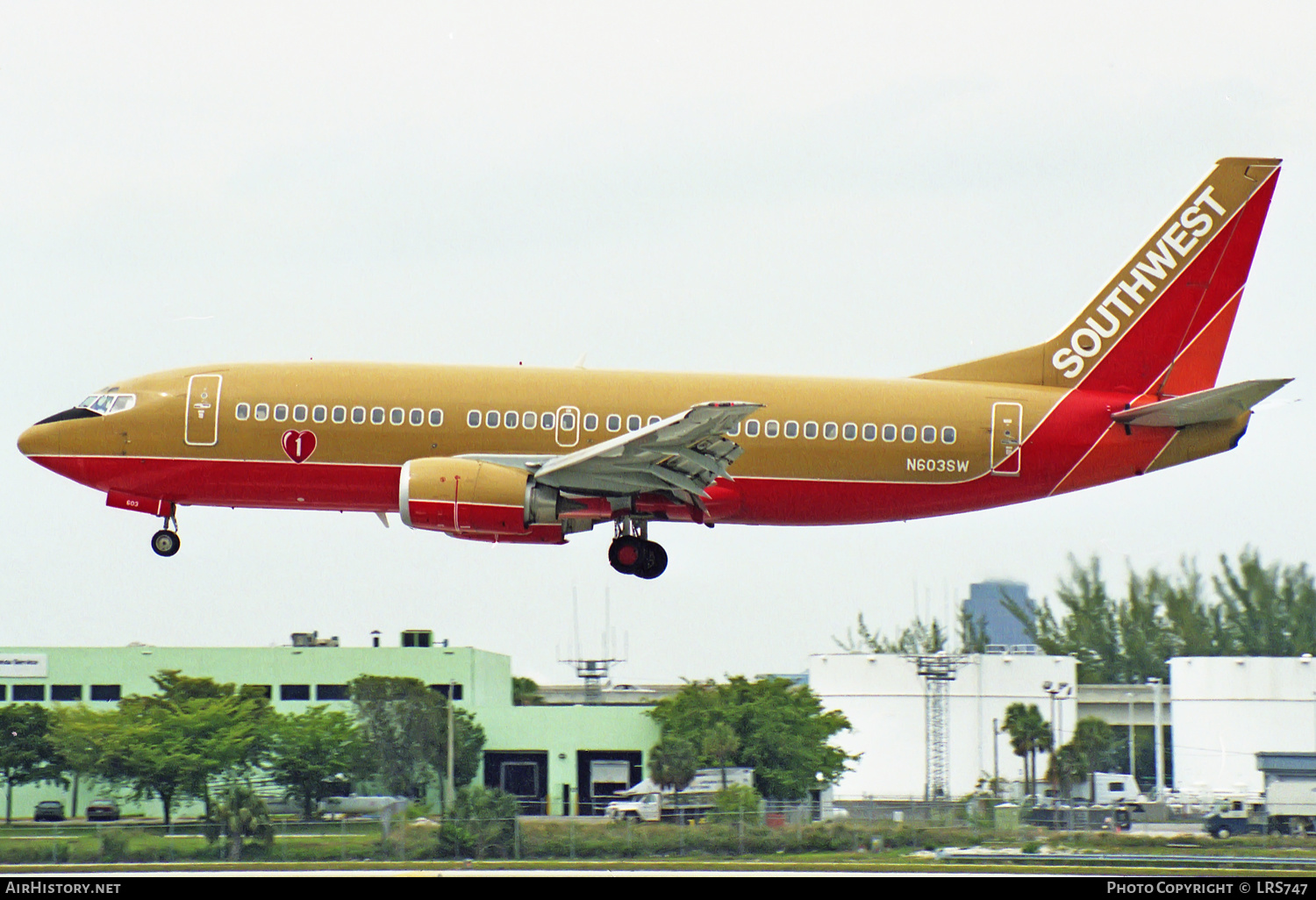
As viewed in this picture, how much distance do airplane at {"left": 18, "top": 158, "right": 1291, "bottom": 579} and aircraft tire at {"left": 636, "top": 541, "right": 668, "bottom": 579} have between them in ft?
0.14

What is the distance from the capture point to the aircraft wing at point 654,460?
3606 cm

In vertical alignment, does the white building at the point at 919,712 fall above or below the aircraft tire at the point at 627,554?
below

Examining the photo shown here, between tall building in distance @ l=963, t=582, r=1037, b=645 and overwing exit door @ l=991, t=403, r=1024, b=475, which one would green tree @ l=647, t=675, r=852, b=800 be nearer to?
tall building in distance @ l=963, t=582, r=1037, b=645

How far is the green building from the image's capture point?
68.8m

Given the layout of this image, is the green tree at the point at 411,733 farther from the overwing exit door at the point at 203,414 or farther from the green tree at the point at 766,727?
the overwing exit door at the point at 203,414

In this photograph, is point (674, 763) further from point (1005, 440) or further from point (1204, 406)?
point (1204, 406)

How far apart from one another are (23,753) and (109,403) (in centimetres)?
2257

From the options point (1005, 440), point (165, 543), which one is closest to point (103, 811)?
point (165, 543)

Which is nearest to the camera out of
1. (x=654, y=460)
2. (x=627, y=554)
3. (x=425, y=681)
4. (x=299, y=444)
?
(x=654, y=460)

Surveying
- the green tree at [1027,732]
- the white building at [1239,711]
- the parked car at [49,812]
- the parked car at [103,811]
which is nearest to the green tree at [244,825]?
the parked car at [103,811]

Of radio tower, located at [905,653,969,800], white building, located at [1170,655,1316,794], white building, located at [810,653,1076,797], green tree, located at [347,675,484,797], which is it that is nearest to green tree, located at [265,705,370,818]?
green tree, located at [347,675,484,797]

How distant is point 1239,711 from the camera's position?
75.0 meters

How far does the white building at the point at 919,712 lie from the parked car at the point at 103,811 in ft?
116

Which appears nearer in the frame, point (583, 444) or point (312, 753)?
point (583, 444)
